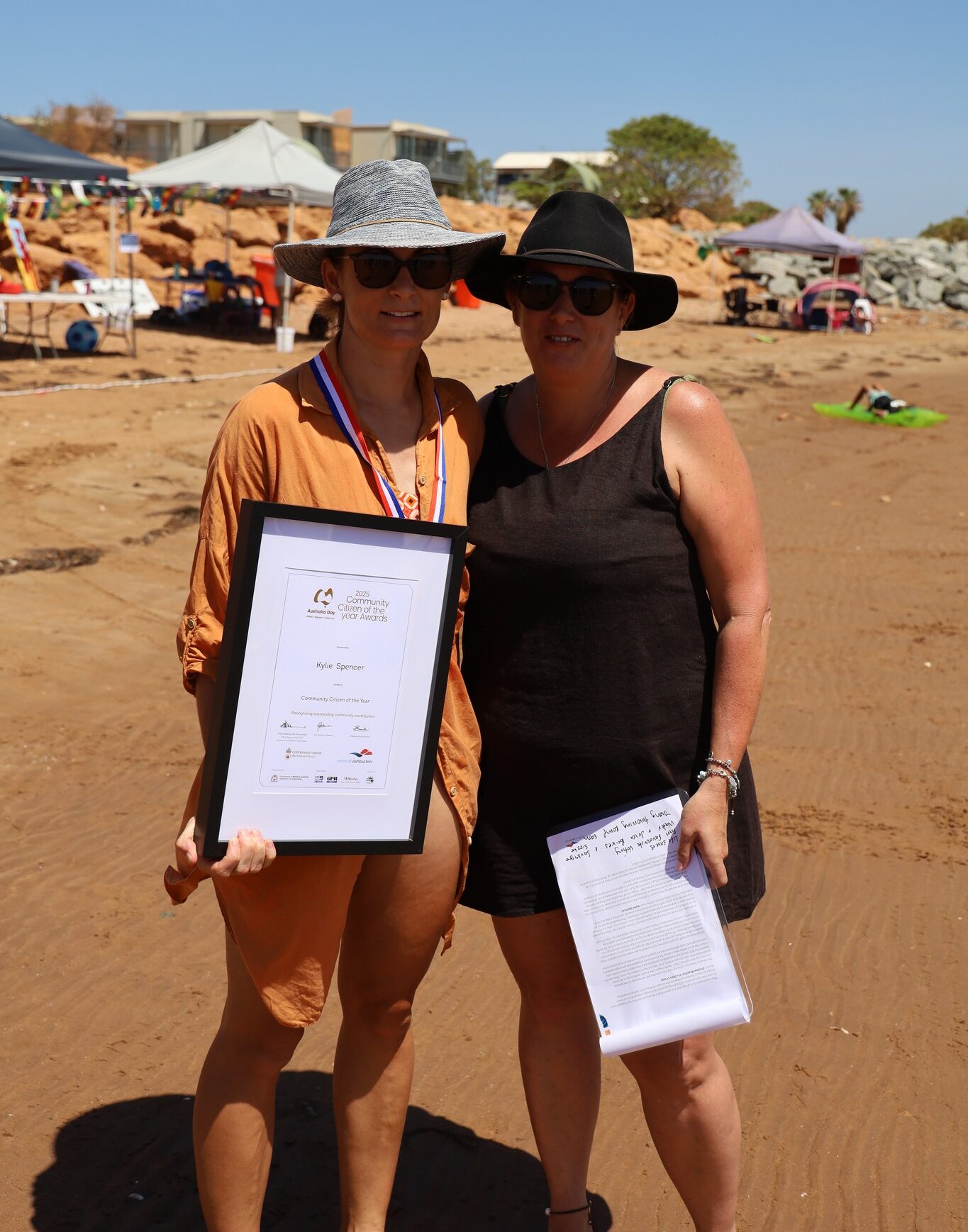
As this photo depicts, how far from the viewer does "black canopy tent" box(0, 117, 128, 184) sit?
49.8 ft

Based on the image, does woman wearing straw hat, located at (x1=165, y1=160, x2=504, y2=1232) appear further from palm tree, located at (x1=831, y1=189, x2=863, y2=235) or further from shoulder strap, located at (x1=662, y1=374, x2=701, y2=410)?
palm tree, located at (x1=831, y1=189, x2=863, y2=235)

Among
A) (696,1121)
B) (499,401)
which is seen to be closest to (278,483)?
(499,401)

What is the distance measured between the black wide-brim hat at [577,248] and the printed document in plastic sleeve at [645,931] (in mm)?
1033

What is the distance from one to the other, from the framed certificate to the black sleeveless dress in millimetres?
261

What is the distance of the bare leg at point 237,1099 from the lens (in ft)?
7.57

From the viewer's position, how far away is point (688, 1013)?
2.27 m

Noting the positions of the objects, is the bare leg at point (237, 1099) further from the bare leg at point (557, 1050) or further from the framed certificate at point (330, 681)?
the bare leg at point (557, 1050)

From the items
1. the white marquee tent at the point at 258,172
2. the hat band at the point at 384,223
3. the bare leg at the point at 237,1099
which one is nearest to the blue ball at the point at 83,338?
the white marquee tent at the point at 258,172

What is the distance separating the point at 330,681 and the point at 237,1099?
0.87 metres

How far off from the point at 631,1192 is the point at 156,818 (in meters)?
2.53

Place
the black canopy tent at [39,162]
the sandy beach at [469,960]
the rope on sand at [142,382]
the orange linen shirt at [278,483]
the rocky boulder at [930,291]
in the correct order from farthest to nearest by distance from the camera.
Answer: the rocky boulder at [930,291] < the black canopy tent at [39,162] < the rope on sand at [142,382] < the sandy beach at [469,960] < the orange linen shirt at [278,483]

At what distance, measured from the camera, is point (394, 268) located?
7.32ft

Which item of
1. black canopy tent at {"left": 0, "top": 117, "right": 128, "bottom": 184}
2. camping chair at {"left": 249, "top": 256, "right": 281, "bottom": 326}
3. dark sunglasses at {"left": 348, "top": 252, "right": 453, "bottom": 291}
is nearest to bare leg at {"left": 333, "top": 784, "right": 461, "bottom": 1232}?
dark sunglasses at {"left": 348, "top": 252, "right": 453, "bottom": 291}

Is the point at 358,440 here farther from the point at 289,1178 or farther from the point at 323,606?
the point at 289,1178
